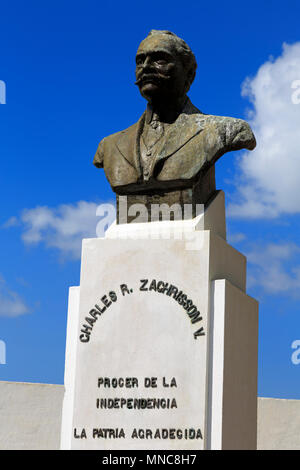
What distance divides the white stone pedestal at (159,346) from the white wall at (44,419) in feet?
13.2

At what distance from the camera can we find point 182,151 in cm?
677

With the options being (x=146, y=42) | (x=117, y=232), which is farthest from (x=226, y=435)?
(x=146, y=42)

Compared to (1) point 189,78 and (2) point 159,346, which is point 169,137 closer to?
(1) point 189,78

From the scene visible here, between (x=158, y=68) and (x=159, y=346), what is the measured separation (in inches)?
101

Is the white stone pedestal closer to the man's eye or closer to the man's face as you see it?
the man's face

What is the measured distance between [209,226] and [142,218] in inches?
24.6

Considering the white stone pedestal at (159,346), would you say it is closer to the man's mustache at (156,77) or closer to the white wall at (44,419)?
the man's mustache at (156,77)

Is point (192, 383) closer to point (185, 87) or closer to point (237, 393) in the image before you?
point (237, 393)

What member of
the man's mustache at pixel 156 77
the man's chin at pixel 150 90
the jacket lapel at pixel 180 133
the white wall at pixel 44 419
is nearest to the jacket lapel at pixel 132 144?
the jacket lapel at pixel 180 133

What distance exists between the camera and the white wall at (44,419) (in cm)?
1055

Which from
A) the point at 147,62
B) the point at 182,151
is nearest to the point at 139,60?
the point at 147,62

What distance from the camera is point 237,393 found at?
21.1ft

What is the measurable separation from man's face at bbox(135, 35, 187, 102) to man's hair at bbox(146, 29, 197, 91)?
6 centimetres
